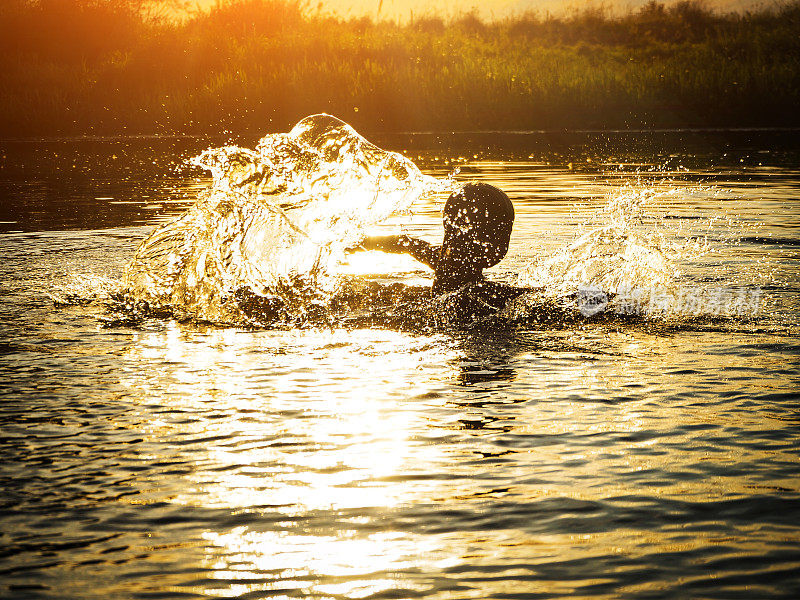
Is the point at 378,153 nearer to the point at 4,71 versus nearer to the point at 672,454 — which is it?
the point at 672,454

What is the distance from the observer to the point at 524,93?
29609 millimetres

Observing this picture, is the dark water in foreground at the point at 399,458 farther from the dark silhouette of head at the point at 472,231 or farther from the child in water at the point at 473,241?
the dark silhouette of head at the point at 472,231

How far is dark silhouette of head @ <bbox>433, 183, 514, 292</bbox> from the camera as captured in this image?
291 inches

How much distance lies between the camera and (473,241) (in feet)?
24.5

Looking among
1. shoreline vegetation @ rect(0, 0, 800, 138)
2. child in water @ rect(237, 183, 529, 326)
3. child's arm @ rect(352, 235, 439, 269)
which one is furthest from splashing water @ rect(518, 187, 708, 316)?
shoreline vegetation @ rect(0, 0, 800, 138)

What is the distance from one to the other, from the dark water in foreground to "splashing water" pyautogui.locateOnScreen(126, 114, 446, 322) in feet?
2.65

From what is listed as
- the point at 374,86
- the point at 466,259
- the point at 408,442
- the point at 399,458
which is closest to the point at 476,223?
the point at 466,259

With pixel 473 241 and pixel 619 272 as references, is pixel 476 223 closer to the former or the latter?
pixel 473 241

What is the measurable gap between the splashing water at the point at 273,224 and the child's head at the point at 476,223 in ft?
2.33

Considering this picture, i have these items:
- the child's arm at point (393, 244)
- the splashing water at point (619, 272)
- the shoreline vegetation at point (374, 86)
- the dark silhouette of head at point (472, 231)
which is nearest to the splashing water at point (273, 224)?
the child's arm at point (393, 244)

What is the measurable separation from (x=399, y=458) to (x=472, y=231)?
11.0 ft

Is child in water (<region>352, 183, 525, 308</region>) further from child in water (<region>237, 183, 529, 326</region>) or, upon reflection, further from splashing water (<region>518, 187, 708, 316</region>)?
splashing water (<region>518, 187, 708, 316</region>)

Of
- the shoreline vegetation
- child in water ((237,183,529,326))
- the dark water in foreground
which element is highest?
the shoreline vegetation

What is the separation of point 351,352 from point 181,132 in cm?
2509
